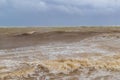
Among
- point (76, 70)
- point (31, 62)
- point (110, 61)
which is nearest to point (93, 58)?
point (110, 61)

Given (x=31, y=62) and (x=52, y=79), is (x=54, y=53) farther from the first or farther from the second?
(x=52, y=79)

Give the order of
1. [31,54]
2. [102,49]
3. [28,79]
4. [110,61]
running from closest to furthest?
[28,79] < [110,61] < [31,54] < [102,49]

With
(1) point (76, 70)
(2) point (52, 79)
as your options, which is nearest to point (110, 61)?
(1) point (76, 70)

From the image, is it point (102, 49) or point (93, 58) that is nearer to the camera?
point (93, 58)

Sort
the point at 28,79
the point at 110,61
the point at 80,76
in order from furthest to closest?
the point at 110,61 → the point at 80,76 → the point at 28,79

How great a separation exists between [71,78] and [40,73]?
2016mm

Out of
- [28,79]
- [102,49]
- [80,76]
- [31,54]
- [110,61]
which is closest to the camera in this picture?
[28,79]

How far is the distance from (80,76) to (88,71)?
938mm

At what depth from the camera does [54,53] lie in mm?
28500

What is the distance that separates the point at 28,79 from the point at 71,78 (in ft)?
9.30

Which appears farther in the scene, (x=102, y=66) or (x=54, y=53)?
(x=54, y=53)

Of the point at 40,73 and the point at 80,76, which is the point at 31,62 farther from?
the point at 80,76

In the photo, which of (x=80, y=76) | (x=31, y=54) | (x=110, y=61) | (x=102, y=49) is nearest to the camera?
(x=80, y=76)

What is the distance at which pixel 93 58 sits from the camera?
25.6 meters
